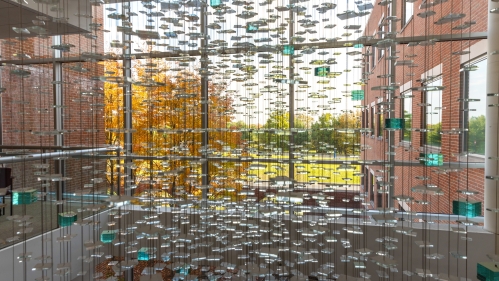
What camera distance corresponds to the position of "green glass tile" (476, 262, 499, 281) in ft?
5.28

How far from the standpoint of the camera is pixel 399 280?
3639 mm

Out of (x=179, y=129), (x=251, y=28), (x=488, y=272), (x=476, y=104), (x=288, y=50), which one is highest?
(x=251, y=28)

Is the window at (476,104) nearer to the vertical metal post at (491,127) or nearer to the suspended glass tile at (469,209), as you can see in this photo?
the vertical metal post at (491,127)

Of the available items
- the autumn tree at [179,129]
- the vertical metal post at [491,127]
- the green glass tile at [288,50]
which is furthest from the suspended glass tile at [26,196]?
the vertical metal post at [491,127]

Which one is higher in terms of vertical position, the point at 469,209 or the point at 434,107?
the point at 434,107

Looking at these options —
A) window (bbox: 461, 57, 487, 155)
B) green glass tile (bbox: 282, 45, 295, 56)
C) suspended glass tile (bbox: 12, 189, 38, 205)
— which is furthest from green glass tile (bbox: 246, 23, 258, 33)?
window (bbox: 461, 57, 487, 155)

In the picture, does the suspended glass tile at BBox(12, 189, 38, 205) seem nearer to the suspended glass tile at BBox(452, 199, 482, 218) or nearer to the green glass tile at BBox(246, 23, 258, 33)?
the green glass tile at BBox(246, 23, 258, 33)

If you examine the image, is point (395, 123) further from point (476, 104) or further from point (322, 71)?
point (476, 104)

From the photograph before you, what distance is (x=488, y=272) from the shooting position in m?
1.65

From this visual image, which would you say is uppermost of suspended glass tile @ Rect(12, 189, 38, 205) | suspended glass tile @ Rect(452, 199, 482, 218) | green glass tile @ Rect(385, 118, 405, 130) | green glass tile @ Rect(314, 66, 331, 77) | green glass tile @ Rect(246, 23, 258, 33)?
green glass tile @ Rect(246, 23, 258, 33)

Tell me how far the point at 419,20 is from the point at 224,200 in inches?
140

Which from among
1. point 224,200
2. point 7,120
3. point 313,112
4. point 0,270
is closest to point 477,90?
point 313,112

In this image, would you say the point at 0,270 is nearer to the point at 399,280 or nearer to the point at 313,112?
the point at 313,112

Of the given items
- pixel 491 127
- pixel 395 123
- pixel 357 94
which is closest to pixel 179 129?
pixel 357 94
